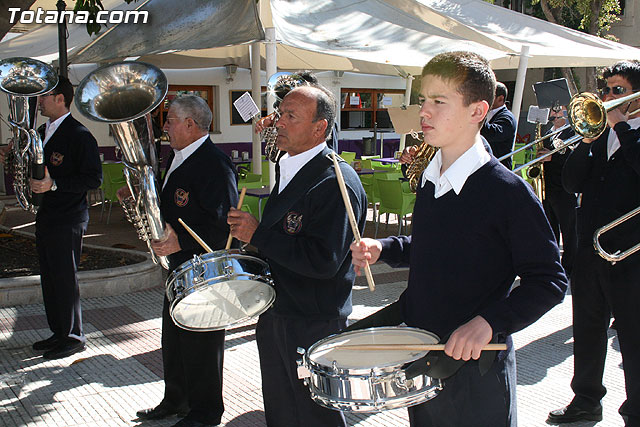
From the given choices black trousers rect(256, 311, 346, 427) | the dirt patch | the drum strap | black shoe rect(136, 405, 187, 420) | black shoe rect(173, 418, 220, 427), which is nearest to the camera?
the drum strap

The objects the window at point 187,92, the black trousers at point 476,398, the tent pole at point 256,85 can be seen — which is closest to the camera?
the black trousers at point 476,398

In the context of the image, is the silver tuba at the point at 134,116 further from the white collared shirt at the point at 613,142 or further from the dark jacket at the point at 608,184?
the white collared shirt at the point at 613,142

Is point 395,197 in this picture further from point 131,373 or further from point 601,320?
point 601,320

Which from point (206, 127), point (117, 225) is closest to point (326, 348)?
point (206, 127)

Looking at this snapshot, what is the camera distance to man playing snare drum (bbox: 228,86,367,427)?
2795 millimetres

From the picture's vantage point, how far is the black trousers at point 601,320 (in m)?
3.50

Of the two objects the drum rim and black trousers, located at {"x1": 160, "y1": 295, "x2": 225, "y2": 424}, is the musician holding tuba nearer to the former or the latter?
black trousers, located at {"x1": 160, "y1": 295, "x2": 225, "y2": 424}

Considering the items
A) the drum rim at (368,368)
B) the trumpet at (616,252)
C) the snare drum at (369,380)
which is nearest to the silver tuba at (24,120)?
the drum rim at (368,368)

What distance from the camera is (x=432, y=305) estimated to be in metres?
2.17

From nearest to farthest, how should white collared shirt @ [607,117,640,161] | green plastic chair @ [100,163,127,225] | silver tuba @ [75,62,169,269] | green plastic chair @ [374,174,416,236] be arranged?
silver tuba @ [75,62,169,269], white collared shirt @ [607,117,640,161], green plastic chair @ [374,174,416,236], green plastic chair @ [100,163,127,225]

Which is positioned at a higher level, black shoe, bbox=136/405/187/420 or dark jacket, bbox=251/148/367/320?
dark jacket, bbox=251/148/367/320

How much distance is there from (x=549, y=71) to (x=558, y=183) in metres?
22.1

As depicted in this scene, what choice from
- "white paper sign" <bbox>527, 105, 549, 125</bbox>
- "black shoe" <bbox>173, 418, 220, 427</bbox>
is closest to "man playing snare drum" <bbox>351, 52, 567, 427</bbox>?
"black shoe" <bbox>173, 418, 220, 427</bbox>

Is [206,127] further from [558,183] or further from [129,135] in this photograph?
[558,183]
